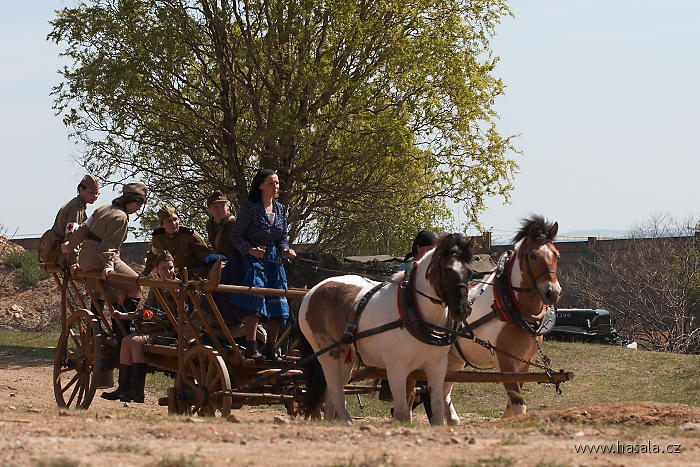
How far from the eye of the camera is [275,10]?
2012 centimetres

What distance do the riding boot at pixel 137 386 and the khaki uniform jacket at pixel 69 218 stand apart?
4.87ft

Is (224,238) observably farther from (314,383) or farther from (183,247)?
(314,383)

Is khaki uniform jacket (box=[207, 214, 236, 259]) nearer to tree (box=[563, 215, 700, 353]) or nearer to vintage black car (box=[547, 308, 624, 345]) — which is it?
vintage black car (box=[547, 308, 624, 345])

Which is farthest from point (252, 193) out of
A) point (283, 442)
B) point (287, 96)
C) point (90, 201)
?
point (287, 96)

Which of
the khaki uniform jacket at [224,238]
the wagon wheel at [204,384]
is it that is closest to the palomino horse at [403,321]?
the wagon wheel at [204,384]

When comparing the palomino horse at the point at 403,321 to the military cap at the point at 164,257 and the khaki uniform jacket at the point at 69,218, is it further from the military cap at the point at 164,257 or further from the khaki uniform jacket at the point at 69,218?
the khaki uniform jacket at the point at 69,218

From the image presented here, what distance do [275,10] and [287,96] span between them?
170cm

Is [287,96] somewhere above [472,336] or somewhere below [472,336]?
above

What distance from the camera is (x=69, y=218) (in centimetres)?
1091

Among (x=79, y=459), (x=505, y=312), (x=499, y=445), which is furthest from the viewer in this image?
(x=505, y=312)

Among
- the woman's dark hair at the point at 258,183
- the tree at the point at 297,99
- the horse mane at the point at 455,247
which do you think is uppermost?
the tree at the point at 297,99

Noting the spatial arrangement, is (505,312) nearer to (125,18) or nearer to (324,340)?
(324,340)

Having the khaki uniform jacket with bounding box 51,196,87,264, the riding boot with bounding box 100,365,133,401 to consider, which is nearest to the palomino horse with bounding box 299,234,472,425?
the riding boot with bounding box 100,365,133,401

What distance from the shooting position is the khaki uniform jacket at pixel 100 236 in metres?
10.3
